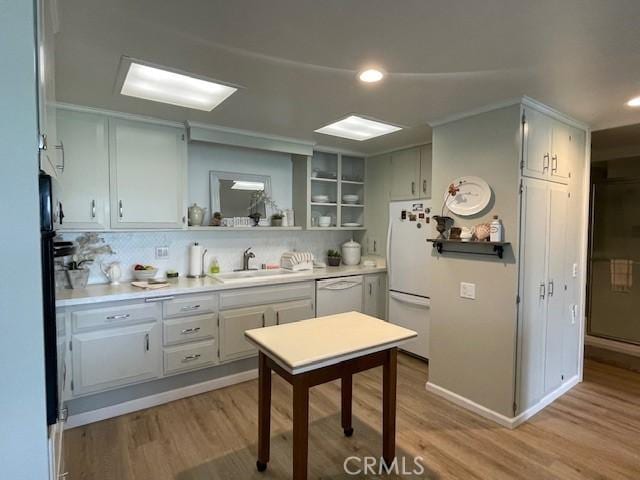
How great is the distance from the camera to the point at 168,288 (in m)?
2.83

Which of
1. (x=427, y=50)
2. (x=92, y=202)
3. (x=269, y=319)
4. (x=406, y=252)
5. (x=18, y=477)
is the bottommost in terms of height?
(x=269, y=319)

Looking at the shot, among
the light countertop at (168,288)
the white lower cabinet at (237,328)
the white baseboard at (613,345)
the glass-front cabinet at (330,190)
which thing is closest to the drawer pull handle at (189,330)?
the white lower cabinet at (237,328)

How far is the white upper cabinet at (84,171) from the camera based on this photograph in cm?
265

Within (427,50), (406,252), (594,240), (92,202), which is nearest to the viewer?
(427,50)

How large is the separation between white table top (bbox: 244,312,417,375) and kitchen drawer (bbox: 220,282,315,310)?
1097mm

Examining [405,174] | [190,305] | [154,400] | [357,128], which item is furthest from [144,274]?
[405,174]

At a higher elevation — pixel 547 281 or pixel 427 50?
pixel 427 50

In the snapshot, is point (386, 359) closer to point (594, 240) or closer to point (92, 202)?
point (92, 202)

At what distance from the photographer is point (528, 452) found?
7.43ft

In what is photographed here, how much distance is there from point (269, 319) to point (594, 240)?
424 cm

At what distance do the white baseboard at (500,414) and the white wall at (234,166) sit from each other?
2533 millimetres

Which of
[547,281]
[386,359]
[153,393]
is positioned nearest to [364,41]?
[386,359]

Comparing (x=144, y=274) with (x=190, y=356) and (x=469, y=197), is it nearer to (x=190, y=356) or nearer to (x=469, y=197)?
(x=190, y=356)

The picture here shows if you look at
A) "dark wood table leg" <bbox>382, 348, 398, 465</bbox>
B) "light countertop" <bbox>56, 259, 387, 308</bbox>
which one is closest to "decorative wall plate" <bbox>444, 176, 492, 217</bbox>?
"dark wood table leg" <bbox>382, 348, 398, 465</bbox>
